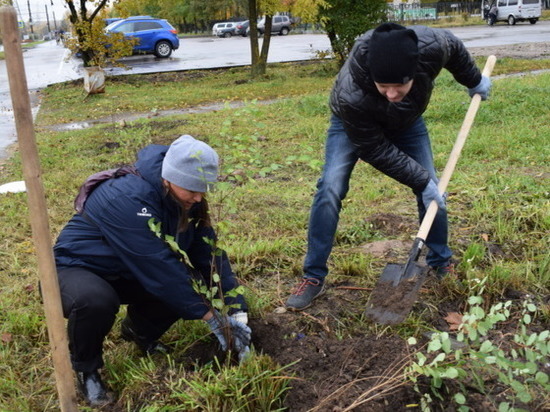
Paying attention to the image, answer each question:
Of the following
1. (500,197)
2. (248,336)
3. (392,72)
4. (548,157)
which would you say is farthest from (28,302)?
(548,157)

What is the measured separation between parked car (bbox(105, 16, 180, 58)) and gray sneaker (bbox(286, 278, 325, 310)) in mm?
21104

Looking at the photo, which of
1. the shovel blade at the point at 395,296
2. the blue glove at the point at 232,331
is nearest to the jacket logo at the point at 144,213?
the blue glove at the point at 232,331

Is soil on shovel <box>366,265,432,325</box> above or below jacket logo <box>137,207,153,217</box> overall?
below

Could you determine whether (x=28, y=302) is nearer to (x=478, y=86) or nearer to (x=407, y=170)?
(x=407, y=170)

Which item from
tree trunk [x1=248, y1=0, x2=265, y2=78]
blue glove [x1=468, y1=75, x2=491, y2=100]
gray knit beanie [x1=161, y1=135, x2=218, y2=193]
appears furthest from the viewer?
tree trunk [x1=248, y1=0, x2=265, y2=78]

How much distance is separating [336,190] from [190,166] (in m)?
1.00

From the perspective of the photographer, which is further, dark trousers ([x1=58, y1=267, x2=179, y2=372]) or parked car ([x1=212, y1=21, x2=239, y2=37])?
parked car ([x1=212, y1=21, x2=239, y2=37])

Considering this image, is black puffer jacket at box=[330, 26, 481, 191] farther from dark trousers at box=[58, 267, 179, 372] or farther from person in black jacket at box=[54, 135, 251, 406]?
dark trousers at box=[58, 267, 179, 372]

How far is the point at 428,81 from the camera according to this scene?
2873 mm

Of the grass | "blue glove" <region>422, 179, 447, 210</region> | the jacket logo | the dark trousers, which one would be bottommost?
the grass

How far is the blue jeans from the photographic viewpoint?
309 centimetres

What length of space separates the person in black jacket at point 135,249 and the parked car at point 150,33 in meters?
21.3

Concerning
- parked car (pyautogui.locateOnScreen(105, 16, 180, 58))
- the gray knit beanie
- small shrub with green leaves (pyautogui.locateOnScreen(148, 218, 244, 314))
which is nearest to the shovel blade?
small shrub with green leaves (pyautogui.locateOnScreen(148, 218, 244, 314))

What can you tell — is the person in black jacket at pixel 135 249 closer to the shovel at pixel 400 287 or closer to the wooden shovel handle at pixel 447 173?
the shovel at pixel 400 287
